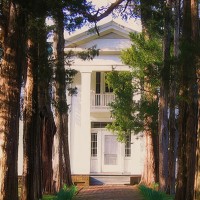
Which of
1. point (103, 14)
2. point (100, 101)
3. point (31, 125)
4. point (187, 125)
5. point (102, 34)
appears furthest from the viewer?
point (100, 101)

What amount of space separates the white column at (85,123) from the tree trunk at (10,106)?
18.8 metres

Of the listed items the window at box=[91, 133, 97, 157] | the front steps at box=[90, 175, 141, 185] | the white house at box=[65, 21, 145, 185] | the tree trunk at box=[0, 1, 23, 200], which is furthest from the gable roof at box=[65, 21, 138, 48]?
the tree trunk at box=[0, 1, 23, 200]

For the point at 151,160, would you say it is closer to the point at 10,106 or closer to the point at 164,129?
the point at 164,129

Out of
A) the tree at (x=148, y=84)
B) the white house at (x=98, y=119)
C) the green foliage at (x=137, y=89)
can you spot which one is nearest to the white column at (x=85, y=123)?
the white house at (x=98, y=119)

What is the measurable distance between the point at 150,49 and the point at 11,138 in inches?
440

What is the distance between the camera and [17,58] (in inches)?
500

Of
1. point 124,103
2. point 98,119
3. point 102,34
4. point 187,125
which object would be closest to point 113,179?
point 98,119

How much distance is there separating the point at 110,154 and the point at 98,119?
2093 millimetres

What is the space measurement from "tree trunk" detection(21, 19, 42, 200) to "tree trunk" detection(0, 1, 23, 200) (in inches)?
111

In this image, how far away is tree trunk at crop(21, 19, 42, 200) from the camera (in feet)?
50.9

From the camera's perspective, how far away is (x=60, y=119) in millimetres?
22859

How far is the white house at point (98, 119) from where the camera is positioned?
31.6 m

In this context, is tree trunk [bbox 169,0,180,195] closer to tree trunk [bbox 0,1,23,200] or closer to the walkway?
the walkway

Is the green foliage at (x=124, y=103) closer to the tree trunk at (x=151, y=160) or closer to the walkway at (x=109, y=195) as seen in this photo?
the tree trunk at (x=151, y=160)
